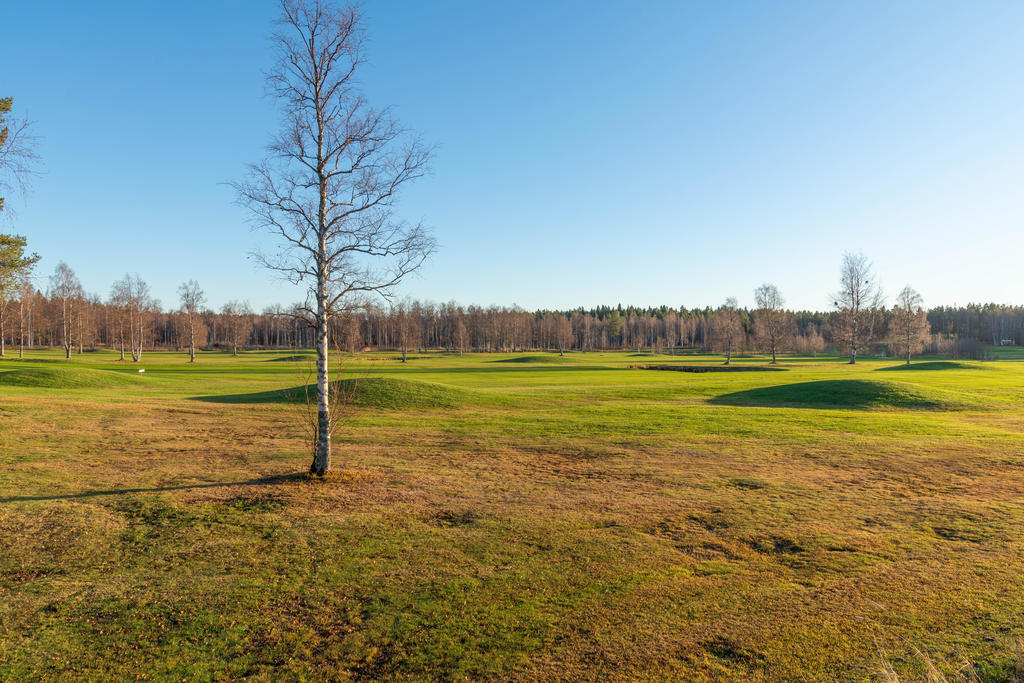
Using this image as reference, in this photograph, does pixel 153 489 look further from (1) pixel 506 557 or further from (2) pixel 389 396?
(2) pixel 389 396

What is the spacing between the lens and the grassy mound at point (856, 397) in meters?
28.8

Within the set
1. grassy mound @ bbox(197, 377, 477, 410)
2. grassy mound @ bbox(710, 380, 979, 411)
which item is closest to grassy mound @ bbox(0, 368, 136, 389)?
grassy mound @ bbox(197, 377, 477, 410)

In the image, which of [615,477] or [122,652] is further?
[615,477]

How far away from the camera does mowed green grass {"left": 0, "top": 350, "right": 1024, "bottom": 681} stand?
5.98 m

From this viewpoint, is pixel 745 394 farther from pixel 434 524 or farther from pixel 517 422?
pixel 434 524

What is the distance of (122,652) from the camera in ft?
19.7

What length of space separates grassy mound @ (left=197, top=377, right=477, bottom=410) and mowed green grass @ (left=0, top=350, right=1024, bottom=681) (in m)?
9.91

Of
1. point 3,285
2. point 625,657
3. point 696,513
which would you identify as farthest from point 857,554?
point 3,285

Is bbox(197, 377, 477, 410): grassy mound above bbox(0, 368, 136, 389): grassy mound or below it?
below

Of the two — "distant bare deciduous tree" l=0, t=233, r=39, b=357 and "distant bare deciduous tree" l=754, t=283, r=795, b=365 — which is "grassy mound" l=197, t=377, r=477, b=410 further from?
"distant bare deciduous tree" l=754, t=283, r=795, b=365

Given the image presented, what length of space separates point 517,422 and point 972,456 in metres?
15.2

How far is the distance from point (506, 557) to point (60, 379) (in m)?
39.3

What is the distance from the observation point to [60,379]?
35375 mm

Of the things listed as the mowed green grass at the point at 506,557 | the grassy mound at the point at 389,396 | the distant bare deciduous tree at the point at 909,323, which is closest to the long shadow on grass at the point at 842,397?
the mowed green grass at the point at 506,557
